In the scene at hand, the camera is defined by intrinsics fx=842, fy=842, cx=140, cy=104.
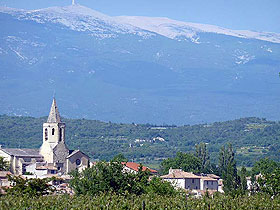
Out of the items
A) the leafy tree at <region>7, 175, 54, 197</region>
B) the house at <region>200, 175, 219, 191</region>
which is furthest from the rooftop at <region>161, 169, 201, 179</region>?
the leafy tree at <region>7, 175, 54, 197</region>

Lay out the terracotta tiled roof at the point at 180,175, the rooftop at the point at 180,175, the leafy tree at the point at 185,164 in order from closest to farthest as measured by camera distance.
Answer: the rooftop at the point at 180,175
the terracotta tiled roof at the point at 180,175
the leafy tree at the point at 185,164

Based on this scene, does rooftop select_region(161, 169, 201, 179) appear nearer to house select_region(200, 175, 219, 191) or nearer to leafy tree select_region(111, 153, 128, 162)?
house select_region(200, 175, 219, 191)

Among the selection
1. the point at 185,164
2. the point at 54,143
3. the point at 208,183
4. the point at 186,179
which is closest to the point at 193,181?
the point at 186,179

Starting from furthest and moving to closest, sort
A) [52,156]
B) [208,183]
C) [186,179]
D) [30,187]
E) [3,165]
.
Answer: [52,156]
[3,165]
[208,183]
[186,179]
[30,187]

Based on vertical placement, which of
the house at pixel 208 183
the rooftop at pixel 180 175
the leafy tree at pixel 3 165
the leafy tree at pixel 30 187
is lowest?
the leafy tree at pixel 30 187

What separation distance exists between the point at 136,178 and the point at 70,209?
1822cm

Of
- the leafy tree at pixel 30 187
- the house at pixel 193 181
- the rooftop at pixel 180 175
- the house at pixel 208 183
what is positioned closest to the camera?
the leafy tree at pixel 30 187

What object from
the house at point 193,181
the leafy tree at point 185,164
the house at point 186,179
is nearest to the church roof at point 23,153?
the leafy tree at point 185,164

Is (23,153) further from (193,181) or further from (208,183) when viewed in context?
(208,183)

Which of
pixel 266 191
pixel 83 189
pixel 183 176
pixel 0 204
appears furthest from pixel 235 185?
pixel 0 204

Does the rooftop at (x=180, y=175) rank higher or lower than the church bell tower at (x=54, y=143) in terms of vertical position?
lower

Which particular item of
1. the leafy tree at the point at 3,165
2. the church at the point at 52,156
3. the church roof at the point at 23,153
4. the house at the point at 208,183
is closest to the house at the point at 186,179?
the house at the point at 208,183

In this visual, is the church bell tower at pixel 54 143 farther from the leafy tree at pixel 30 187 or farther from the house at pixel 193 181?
the leafy tree at pixel 30 187

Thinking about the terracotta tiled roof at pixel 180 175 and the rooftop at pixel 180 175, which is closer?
the rooftop at pixel 180 175
